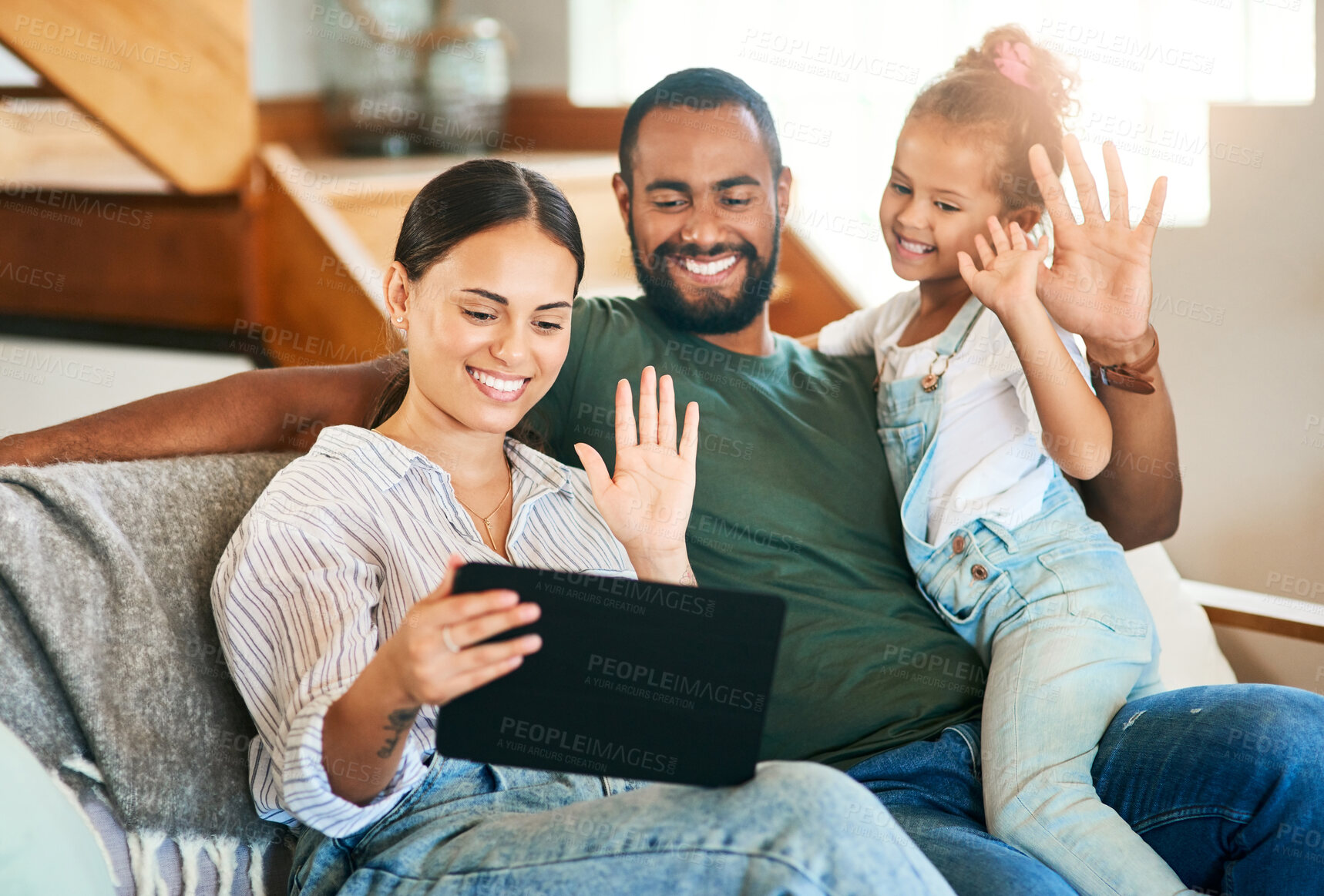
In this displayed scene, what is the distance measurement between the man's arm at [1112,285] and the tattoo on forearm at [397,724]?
92cm

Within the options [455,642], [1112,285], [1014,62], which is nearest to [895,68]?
[1014,62]

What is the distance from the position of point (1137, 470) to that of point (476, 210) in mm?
903

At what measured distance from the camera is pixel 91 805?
1043mm

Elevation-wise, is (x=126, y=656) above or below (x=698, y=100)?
below

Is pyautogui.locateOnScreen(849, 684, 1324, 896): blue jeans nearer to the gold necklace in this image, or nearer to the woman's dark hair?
the gold necklace


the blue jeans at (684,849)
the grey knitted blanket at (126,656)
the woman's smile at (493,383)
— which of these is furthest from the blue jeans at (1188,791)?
the grey knitted blanket at (126,656)

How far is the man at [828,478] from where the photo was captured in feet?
3.88

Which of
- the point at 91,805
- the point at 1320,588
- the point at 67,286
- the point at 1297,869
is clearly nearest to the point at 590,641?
the point at 91,805

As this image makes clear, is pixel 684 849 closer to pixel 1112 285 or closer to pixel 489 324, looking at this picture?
pixel 489 324

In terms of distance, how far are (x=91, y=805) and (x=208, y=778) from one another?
10 centimetres

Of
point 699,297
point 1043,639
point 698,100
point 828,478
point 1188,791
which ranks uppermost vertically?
point 698,100

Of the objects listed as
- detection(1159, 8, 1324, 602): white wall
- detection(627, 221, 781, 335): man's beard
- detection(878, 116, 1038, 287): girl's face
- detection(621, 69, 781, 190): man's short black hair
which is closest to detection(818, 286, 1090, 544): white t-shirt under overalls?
detection(878, 116, 1038, 287): girl's face

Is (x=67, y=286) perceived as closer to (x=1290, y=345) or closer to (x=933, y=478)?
(x=933, y=478)

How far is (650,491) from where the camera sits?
122 cm
